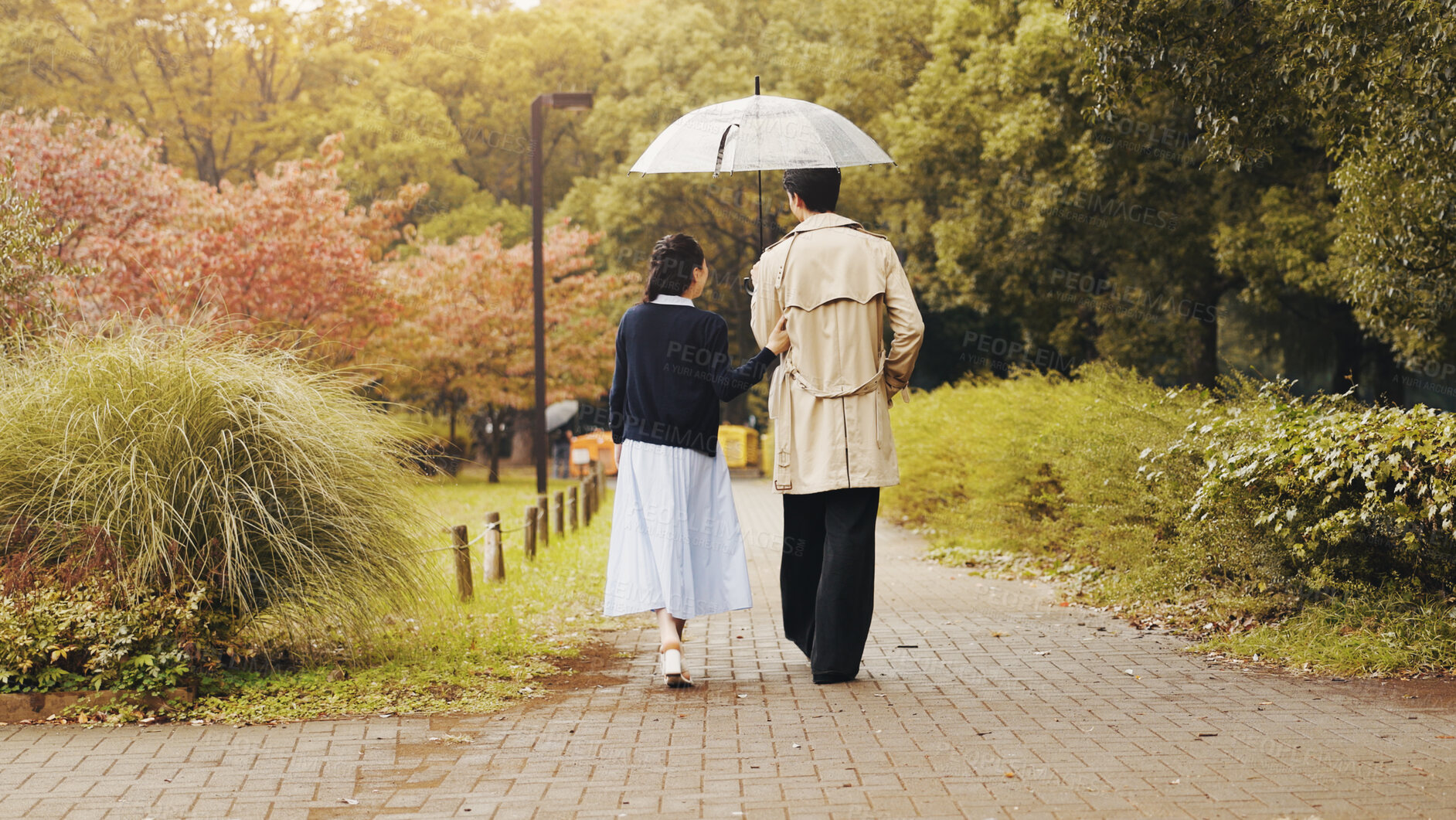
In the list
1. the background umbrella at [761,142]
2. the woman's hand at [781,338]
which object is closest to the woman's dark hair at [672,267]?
the background umbrella at [761,142]

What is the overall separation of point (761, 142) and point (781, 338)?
93 centimetres

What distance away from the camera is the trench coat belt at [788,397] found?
17.3 ft

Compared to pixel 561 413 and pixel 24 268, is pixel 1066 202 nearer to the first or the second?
→ pixel 24 268

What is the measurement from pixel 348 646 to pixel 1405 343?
15177mm

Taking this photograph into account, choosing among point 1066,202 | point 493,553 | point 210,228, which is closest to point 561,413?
point 210,228

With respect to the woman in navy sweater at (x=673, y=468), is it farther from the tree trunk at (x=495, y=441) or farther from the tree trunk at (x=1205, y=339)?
the tree trunk at (x=495, y=441)

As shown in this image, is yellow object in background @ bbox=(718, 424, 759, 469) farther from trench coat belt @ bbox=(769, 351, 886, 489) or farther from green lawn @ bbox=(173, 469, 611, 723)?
trench coat belt @ bbox=(769, 351, 886, 489)

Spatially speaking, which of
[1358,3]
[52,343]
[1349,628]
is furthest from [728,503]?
[1358,3]

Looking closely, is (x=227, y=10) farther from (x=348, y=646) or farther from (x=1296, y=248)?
(x=348, y=646)

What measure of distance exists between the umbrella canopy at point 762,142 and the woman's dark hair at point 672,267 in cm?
33

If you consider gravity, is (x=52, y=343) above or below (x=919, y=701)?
above

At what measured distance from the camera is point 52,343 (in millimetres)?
5973

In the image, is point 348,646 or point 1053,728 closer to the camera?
point 1053,728

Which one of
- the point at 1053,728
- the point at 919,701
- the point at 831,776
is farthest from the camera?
the point at 919,701
